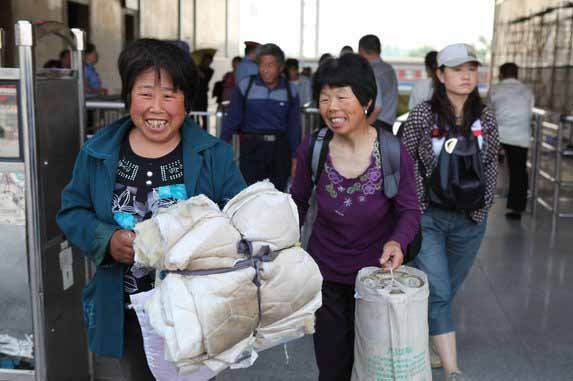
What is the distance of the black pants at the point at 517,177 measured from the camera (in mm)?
7965

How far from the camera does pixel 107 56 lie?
1623 centimetres

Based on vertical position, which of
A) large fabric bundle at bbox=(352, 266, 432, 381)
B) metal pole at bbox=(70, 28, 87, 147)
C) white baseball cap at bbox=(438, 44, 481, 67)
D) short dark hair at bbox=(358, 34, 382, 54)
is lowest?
large fabric bundle at bbox=(352, 266, 432, 381)

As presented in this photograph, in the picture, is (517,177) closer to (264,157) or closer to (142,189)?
(264,157)

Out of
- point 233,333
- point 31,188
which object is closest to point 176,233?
point 233,333

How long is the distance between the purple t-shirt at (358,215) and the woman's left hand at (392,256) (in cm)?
8

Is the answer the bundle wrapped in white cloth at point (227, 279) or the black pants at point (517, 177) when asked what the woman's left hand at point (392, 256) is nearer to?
the bundle wrapped in white cloth at point (227, 279)

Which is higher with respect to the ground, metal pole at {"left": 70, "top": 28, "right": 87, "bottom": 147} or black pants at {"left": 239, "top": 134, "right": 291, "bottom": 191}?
metal pole at {"left": 70, "top": 28, "right": 87, "bottom": 147}

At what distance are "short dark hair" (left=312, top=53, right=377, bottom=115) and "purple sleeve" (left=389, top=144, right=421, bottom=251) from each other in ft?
0.83

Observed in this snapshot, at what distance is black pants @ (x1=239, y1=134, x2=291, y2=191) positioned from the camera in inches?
262

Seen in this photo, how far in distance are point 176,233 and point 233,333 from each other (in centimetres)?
29

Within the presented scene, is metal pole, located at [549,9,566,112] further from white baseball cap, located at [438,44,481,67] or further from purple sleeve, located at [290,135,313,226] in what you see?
purple sleeve, located at [290,135,313,226]

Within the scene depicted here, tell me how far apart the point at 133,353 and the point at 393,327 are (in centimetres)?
86

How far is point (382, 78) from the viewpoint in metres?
7.68

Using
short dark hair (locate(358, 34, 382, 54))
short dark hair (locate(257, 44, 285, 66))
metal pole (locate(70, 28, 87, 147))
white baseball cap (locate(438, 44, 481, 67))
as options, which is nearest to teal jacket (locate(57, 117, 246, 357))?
metal pole (locate(70, 28, 87, 147))
